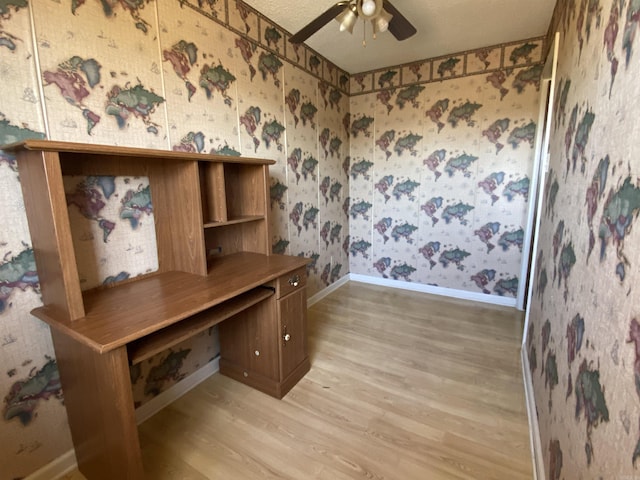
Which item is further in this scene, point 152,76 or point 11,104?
point 152,76

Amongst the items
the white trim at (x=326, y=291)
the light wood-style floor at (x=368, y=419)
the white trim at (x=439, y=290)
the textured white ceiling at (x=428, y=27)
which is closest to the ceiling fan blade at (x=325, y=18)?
the textured white ceiling at (x=428, y=27)

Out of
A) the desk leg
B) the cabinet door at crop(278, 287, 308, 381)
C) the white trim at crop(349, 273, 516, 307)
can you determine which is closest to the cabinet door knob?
the cabinet door at crop(278, 287, 308, 381)

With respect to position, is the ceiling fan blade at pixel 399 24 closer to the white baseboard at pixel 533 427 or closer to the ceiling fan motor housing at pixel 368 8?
the ceiling fan motor housing at pixel 368 8

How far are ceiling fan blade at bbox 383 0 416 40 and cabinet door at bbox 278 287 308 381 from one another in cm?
167

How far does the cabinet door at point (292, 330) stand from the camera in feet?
6.09

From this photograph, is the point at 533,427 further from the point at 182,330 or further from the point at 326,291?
the point at 326,291

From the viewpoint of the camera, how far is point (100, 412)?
1.19 m

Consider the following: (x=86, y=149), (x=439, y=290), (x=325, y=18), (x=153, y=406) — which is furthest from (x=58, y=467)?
(x=439, y=290)

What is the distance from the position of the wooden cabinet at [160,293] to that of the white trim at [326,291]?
1140 mm

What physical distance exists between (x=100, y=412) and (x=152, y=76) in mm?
1621

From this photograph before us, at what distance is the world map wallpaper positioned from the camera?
89 centimetres

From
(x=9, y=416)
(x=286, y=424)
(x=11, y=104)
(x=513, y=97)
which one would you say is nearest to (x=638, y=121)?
(x=286, y=424)

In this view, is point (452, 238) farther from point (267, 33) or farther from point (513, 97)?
point (267, 33)

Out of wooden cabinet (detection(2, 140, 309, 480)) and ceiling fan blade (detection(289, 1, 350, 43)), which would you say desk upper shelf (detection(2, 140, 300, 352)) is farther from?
ceiling fan blade (detection(289, 1, 350, 43))
